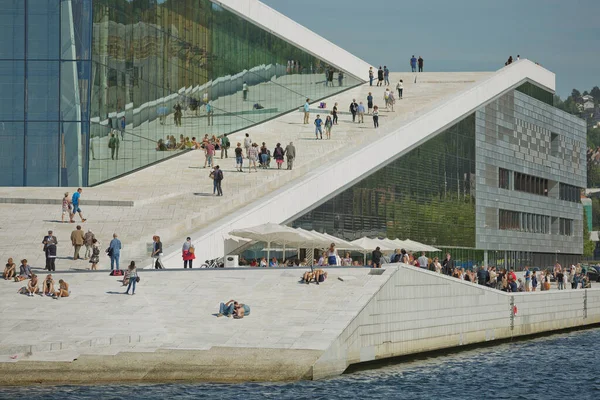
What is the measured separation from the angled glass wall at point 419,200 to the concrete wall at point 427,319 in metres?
7.80

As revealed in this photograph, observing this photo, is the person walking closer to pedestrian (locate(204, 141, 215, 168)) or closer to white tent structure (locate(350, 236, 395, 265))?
white tent structure (locate(350, 236, 395, 265))

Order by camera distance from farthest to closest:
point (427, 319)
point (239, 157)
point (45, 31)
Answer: point (239, 157) → point (45, 31) → point (427, 319)

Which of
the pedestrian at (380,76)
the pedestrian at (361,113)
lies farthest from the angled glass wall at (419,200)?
the pedestrian at (380,76)

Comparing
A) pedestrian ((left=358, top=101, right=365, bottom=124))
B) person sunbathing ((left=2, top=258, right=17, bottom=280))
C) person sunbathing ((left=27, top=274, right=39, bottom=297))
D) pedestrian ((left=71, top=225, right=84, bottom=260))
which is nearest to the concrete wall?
person sunbathing ((left=27, top=274, right=39, bottom=297))

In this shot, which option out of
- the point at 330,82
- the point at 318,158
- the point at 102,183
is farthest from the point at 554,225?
the point at 102,183

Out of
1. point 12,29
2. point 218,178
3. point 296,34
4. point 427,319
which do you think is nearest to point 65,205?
point 218,178

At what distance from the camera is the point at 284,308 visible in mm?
23891

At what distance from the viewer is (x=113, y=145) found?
3888 cm

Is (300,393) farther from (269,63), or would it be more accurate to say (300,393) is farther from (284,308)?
(269,63)

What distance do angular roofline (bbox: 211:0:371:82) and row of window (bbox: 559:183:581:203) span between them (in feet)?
45.9

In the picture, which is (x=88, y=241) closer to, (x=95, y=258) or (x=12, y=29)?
(x=95, y=258)

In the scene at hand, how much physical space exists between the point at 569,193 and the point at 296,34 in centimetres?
2130

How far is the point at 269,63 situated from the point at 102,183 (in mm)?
15597

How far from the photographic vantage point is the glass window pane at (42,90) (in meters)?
37.5
